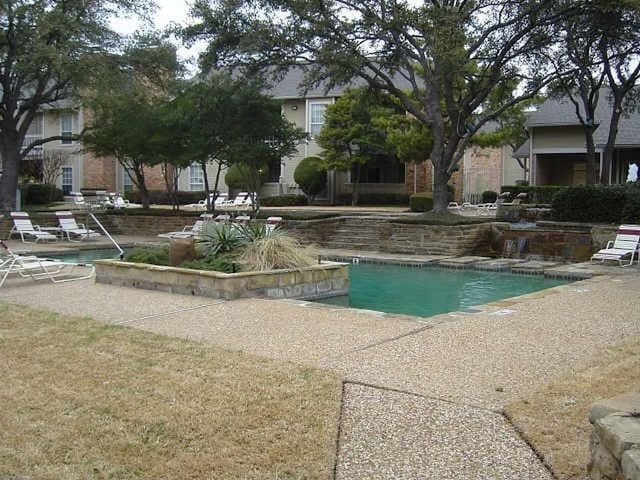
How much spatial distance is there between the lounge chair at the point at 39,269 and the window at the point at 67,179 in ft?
95.4

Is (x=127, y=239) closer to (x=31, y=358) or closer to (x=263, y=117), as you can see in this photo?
(x=263, y=117)

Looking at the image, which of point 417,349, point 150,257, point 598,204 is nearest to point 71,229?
point 150,257

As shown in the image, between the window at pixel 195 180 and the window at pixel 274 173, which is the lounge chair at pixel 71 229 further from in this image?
the window at pixel 195 180

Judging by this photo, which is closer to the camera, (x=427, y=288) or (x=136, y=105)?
(x=427, y=288)

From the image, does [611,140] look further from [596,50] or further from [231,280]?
[231,280]

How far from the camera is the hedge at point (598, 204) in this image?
16.5 metres

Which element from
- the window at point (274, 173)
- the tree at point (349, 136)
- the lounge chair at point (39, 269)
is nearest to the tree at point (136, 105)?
the lounge chair at point (39, 269)

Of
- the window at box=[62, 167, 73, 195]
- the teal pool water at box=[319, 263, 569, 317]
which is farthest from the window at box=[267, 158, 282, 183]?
the teal pool water at box=[319, 263, 569, 317]

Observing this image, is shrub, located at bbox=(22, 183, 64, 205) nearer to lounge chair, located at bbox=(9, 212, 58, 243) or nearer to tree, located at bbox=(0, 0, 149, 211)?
tree, located at bbox=(0, 0, 149, 211)

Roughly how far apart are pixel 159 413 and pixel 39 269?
356 inches

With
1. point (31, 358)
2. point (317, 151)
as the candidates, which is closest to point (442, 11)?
point (31, 358)

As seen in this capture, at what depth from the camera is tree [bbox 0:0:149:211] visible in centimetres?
1938

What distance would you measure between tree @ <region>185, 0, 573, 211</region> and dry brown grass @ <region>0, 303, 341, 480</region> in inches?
459

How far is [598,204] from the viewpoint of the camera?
17141mm
